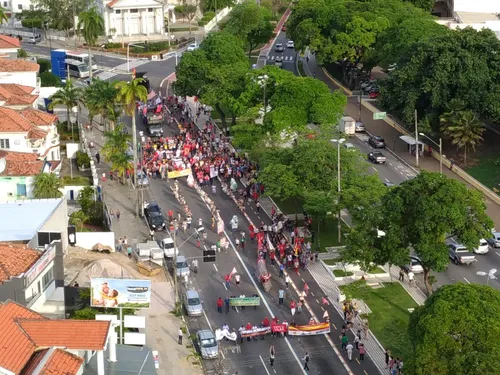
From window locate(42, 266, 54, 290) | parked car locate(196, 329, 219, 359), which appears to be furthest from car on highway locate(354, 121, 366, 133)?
window locate(42, 266, 54, 290)

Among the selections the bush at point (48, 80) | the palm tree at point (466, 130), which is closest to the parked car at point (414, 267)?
the palm tree at point (466, 130)

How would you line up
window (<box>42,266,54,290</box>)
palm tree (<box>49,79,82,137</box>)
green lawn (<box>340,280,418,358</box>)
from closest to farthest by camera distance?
window (<box>42,266,54,290</box>)
green lawn (<box>340,280,418,358</box>)
palm tree (<box>49,79,82,137</box>)

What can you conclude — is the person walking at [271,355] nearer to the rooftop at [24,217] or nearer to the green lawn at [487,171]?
the rooftop at [24,217]

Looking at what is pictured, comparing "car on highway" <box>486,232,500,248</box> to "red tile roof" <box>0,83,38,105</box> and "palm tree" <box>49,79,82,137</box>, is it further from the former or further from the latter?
"palm tree" <box>49,79,82,137</box>

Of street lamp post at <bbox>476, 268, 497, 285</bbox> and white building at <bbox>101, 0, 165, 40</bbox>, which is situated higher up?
white building at <bbox>101, 0, 165, 40</bbox>

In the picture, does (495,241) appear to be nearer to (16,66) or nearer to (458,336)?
(458,336)

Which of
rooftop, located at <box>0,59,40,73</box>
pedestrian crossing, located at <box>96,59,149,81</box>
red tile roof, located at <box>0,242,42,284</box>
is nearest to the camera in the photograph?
red tile roof, located at <box>0,242,42,284</box>

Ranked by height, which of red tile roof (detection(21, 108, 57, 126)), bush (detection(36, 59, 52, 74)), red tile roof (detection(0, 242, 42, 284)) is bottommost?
bush (detection(36, 59, 52, 74))
